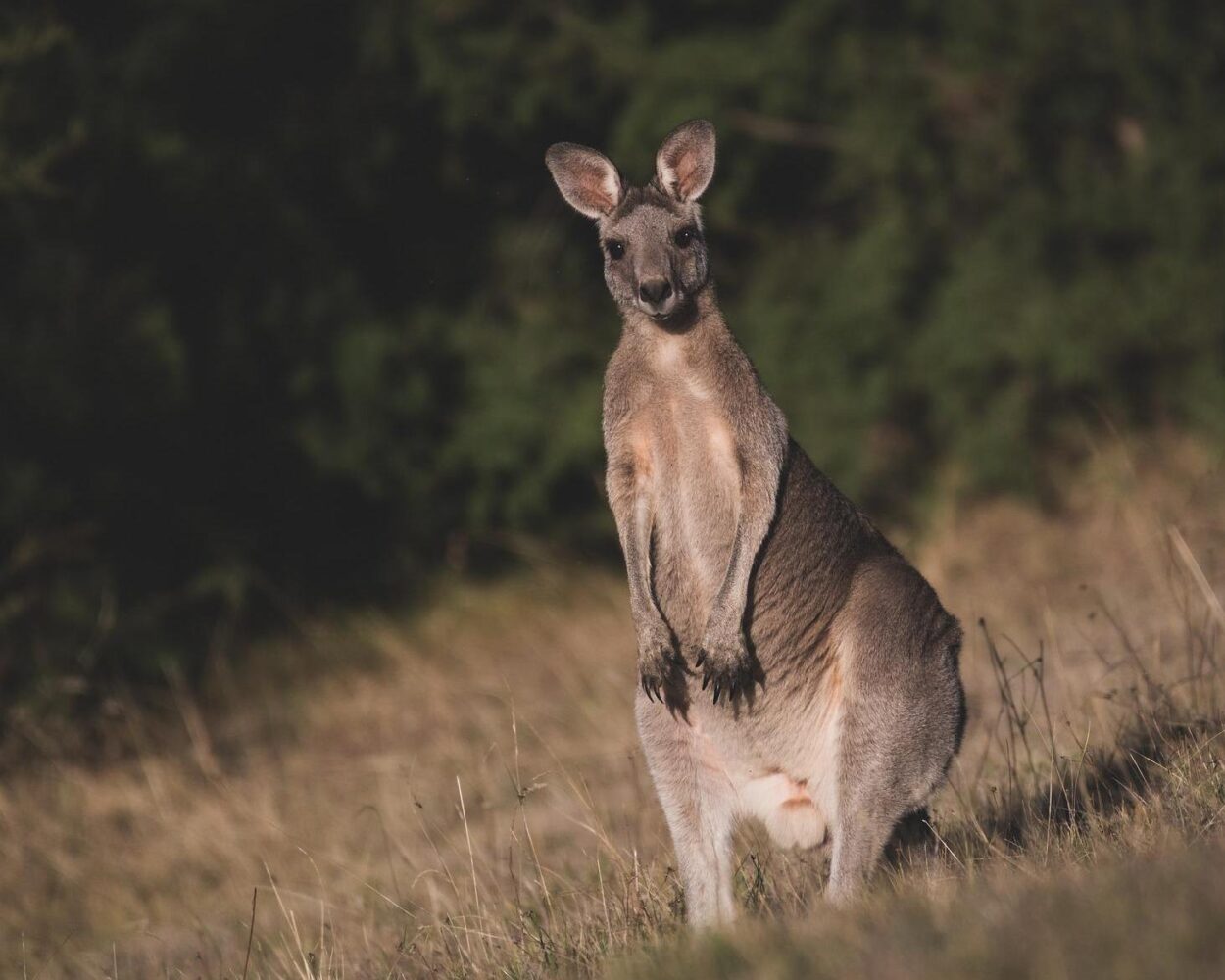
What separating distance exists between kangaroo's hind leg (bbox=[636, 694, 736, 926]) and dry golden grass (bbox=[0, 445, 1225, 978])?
0.38ft

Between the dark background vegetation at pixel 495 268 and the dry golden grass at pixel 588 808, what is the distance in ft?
2.25

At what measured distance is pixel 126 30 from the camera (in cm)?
1056

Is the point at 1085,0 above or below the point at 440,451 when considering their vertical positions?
above

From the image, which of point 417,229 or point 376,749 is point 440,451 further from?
point 376,749

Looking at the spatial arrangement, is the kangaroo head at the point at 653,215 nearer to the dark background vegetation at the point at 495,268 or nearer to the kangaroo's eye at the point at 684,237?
the kangaroo's eye at the point at 684,237

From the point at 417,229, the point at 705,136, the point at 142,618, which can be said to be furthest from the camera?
the point at 417,229

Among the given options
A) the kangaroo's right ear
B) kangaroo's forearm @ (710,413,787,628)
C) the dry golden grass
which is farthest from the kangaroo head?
the dry golden grass

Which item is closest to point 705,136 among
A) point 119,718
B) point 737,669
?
point 737,669

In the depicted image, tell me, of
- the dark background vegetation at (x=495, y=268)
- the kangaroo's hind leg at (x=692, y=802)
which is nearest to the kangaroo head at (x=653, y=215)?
the kangaroo's hind leg at (x=692, y=802)

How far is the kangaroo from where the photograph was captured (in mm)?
4344

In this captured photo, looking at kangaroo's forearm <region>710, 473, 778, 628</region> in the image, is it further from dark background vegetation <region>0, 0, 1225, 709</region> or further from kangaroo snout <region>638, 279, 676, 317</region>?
dark background vegetation <region>0, 0, 1225, 709</region>

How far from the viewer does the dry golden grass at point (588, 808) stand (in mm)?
3037

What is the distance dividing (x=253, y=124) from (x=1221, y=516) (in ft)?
21.2

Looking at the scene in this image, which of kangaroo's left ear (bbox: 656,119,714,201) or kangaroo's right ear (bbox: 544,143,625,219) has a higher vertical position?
kangaroo's left ear (bbox: 656,119,714,201)
